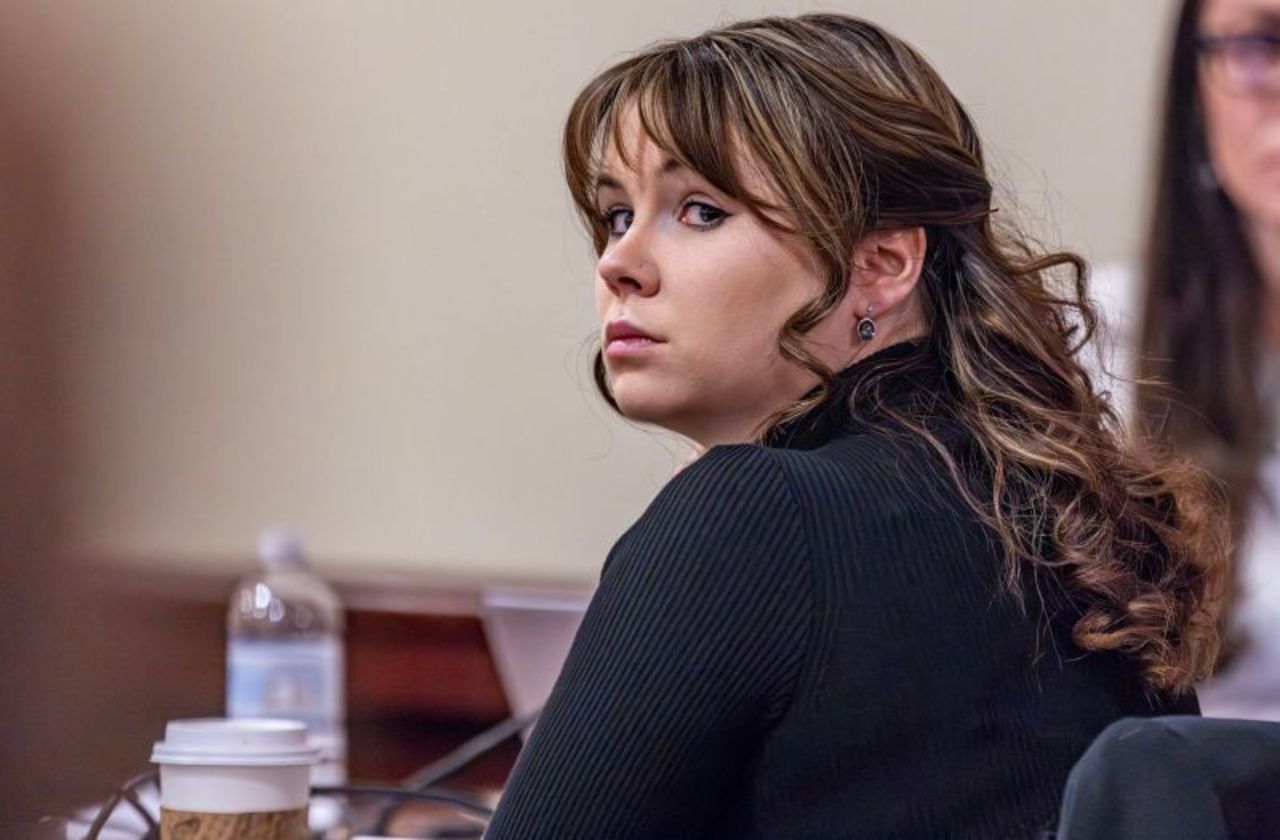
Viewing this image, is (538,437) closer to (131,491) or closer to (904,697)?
(131,491)

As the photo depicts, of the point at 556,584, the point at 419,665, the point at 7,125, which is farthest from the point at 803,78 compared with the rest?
the point at 556,584

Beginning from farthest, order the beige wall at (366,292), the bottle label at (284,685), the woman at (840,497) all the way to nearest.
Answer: the beige wall at (366,292) < the bottle label at (284,685) < the woman at (840,497)

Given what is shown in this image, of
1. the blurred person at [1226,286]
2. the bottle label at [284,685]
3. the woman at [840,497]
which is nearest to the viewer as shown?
the woman at [840,497]

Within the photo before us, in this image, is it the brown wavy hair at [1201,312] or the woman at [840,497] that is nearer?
the woman at [840,497]

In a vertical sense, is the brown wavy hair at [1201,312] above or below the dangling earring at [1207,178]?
below

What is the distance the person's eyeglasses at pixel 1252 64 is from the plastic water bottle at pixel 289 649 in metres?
1.42

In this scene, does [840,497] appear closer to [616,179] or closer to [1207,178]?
[616,179]

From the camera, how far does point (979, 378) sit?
108cm

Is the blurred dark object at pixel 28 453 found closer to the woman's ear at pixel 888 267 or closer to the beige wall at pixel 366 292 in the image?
the woman's ear at pixel 888 267

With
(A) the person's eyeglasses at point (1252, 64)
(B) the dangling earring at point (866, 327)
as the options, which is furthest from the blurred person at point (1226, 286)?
(B) the dangling earring at point (866, 327)

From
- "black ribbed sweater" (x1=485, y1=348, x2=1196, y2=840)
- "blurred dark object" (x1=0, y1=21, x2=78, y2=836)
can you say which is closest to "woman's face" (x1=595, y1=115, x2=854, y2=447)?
"black ribbed sweater" (x1=485, y1=348, x2=1196, y2=840)

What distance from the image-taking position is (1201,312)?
2.26 m

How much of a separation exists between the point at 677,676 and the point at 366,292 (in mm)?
2224

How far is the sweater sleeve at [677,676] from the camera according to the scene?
2.86 feet
